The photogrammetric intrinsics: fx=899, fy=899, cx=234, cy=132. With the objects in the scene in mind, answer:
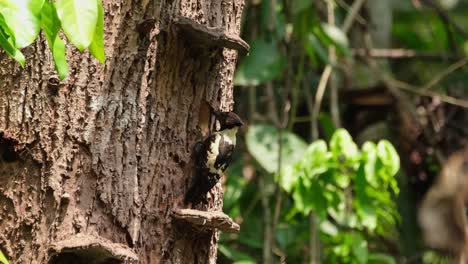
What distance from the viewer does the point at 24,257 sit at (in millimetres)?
2229

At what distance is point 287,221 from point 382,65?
166 cm

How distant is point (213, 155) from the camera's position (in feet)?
8.21

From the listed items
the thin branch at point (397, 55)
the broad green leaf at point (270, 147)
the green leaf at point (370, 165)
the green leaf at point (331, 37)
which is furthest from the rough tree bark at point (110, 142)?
the thin branch at point (397, 55)

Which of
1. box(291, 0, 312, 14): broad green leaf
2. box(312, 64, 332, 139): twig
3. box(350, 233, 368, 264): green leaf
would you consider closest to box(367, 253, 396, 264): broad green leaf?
box(350, 233, 368, 264): green leaf

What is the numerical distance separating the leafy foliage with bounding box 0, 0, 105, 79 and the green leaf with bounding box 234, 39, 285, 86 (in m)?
2.35

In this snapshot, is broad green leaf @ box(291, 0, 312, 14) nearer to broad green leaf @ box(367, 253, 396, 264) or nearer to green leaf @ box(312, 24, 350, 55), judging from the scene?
green leaf @ box(312, 24, 350, 55)

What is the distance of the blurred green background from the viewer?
386 centimetres

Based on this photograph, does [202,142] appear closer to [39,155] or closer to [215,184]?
[215,184]

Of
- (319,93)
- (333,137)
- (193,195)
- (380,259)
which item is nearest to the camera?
(193,195)

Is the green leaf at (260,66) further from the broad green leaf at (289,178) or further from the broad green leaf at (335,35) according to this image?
the broad green leaf at (289,178)

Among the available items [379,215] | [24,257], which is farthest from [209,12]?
[379,215]

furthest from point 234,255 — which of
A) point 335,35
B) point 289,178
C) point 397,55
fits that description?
point 397,55

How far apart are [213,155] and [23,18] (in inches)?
33.1

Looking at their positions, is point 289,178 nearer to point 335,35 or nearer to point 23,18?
point 335,35
